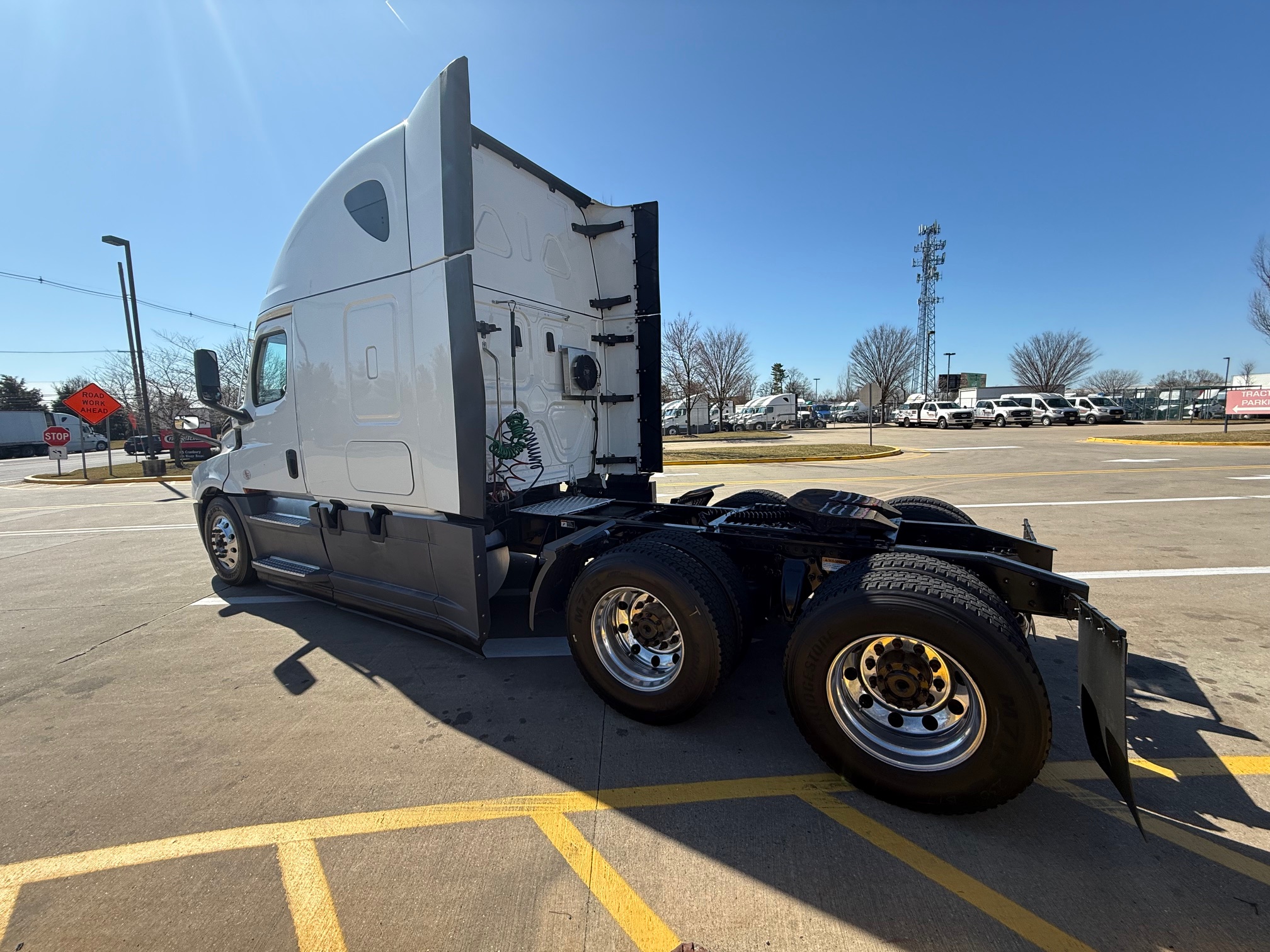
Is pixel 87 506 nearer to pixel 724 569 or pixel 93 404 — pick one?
pixel 93 404

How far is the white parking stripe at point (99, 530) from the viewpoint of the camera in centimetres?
927

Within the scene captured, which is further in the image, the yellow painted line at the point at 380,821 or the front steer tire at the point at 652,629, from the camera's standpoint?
the front steer tire at the point at 652,629

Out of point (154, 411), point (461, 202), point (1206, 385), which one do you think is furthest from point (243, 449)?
point (1206, 385)

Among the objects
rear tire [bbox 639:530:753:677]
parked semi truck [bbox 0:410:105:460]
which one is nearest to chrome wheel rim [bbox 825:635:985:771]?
rear tire [bbox 639:530:753:677]

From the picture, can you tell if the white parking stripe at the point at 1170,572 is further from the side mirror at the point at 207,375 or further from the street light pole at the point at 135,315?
the street light pole at the point at 135,315

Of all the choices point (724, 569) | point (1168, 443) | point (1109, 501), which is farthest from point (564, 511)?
point (1168, 443)

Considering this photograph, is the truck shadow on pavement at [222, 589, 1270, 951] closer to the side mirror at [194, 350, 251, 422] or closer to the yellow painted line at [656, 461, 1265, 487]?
the side mirror at [194, 350, 251, 422]

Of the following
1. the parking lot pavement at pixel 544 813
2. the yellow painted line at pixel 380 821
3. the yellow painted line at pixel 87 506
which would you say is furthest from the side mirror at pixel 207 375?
the yellow painted line at pixel 87 506

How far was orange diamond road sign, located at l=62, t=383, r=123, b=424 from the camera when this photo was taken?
53.8 ft

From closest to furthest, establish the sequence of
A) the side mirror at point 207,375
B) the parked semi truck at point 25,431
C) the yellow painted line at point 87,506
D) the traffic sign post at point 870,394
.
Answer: the side mirror at point 207,375, the yellow painted line at point 87,506, the traffic sign post at point 870,394, the parked semi truck at point 25,431

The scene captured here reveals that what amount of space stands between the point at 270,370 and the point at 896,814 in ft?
18.9

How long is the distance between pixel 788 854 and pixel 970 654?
42.2 inches

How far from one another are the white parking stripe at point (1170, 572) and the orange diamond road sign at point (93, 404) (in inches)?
923

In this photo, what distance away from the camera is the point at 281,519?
5.13 meters
